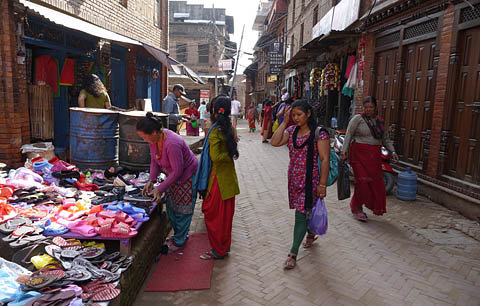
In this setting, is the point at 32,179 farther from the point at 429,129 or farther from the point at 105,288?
the point at 429,129

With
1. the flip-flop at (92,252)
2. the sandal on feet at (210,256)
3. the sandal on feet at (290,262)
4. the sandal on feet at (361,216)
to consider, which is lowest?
the sandal on feet at (210,256)

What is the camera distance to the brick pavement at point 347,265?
319cm

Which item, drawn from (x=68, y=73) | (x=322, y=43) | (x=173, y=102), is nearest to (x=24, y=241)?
(x=68, y=73)

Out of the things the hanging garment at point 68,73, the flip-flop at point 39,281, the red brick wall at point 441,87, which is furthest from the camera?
the hanging garment at point 68,73

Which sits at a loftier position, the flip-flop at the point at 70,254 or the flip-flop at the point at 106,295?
the flip-flop at the point at 70,254

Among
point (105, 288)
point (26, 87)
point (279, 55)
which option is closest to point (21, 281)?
point (105, 288)

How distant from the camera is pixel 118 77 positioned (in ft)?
34.6

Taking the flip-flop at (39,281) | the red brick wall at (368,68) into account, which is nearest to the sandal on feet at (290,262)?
Answer: the flip-flop at (39,281)

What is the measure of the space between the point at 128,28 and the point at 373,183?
326 inches

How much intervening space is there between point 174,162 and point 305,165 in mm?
1386

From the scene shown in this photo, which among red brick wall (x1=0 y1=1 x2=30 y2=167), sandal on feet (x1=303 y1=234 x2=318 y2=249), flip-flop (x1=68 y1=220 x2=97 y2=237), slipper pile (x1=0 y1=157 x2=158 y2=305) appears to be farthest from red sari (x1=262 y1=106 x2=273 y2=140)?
flip-flop (x1=68 y1=220 x2=97 y2=237)

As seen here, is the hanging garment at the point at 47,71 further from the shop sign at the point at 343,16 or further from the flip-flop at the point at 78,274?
the shop sign at the point at 343,16

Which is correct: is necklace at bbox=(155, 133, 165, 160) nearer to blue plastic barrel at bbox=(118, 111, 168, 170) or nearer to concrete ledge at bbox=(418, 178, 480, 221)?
blue plastic barrel at bbox=(118, 111, 168, 170)

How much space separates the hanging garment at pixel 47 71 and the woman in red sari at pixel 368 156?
5.58 meters
